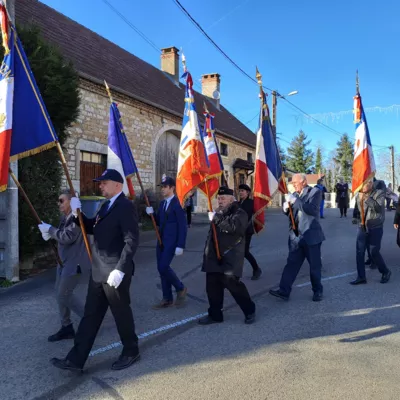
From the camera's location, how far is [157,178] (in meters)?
16.9

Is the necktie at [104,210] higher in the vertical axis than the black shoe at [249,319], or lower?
higher

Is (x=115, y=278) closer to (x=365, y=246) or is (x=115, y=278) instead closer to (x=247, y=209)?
(x=247, y=209)

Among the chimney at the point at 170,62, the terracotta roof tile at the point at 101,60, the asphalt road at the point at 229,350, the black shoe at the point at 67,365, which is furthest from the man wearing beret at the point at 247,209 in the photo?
the chimney at the point at 170,62

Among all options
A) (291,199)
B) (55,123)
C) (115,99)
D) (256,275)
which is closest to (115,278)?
(291,199)

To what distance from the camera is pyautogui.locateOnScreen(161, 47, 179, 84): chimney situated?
23562 mm

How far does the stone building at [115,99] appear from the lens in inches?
492

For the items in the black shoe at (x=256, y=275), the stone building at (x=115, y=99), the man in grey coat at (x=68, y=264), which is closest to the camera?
the man in grey coat at (x=68, y=264)

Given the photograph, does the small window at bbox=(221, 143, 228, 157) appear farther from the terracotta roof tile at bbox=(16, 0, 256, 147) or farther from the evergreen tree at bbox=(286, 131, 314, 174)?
the evergreen tree at bbox=(286, 131, 314, 174)

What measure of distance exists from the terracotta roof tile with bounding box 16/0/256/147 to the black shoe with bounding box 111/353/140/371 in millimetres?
10387

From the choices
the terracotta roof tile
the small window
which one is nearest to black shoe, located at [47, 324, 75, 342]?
the terracotta roof tile

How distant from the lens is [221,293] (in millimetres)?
4582

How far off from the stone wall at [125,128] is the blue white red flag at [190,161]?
596cm

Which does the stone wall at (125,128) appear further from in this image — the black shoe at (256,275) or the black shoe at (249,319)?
the black shoe at (249,319)

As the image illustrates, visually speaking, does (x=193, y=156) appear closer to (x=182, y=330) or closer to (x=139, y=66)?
(x=182, y=330)
